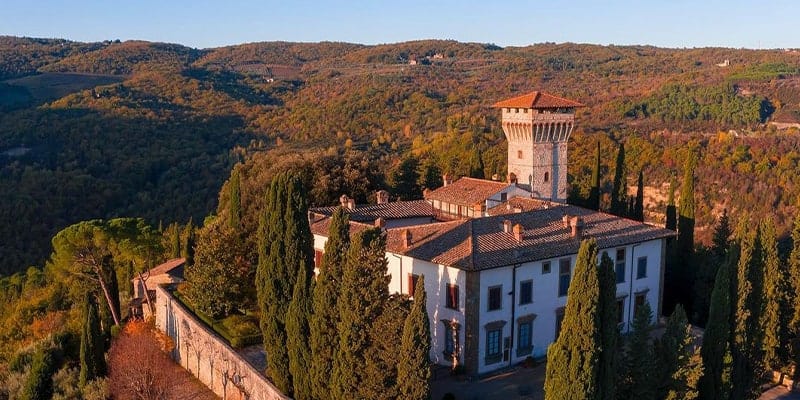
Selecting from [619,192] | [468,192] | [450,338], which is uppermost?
[468,192]

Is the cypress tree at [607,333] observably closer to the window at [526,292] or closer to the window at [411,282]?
the window at [526,292]

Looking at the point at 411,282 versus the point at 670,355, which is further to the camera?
the point at 411,282

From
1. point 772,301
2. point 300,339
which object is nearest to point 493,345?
point 300,339

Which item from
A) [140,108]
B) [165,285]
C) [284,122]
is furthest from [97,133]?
[165,285]

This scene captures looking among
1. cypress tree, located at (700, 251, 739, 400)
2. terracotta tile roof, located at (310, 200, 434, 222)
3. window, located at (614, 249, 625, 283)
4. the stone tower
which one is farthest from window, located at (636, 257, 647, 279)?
the stone tower

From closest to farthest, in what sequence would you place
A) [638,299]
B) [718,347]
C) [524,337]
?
[718,347]
[524,337]
[638,299]

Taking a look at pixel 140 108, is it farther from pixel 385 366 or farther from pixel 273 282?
pixel 385 366

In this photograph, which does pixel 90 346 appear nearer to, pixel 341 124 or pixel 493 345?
pixel 493 345
